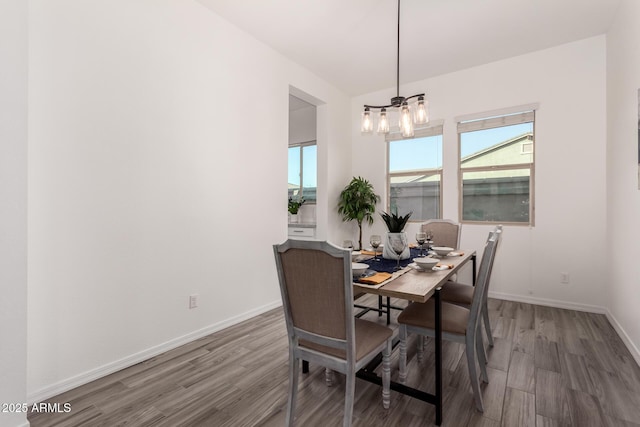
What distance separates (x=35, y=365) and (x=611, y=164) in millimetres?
4967

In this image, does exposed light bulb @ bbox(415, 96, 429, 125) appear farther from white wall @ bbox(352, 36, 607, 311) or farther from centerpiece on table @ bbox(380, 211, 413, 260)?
white wall @ bbox(352, 36, 607, 311)

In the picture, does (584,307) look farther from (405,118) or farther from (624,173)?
(405,118)

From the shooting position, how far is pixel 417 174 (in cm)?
449

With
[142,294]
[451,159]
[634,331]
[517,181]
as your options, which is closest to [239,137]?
[142,294]

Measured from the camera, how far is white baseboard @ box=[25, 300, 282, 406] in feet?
6.02

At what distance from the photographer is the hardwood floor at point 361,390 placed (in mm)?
1644

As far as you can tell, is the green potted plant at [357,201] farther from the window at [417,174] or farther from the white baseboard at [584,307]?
the white baseboard at [584,307]

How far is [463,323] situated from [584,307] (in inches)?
104

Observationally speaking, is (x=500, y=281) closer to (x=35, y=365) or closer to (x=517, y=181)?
(x=517, y=181)

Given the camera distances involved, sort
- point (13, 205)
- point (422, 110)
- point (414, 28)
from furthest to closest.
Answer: point (414, 28), point (422, 110), point (13, 205)

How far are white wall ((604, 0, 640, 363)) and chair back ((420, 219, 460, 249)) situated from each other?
1298mm

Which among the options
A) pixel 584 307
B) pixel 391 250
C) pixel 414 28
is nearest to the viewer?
pixel 391 250

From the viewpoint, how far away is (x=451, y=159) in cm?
416

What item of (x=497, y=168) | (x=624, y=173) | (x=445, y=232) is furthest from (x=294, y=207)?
(x=624, y=173)
